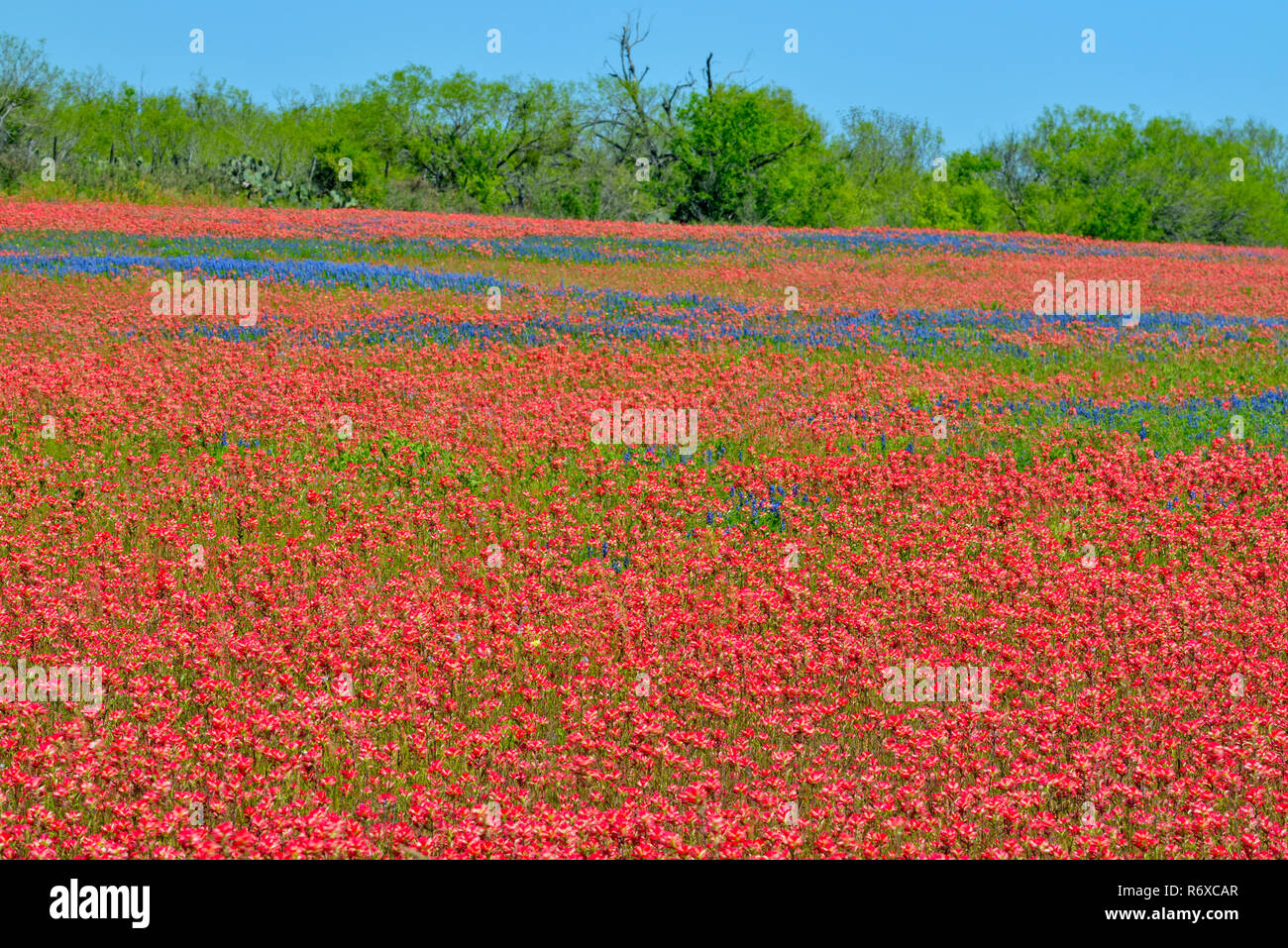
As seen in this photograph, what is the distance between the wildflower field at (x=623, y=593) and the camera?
18.4 ft

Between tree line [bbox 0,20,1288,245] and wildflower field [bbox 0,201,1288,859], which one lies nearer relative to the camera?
wildflower field [bbox 0,201,1288,859]

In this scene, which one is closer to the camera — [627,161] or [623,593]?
[623,593]

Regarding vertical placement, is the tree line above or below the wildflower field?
above

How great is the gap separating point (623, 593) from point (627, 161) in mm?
70692

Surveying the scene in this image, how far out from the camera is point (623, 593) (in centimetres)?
877

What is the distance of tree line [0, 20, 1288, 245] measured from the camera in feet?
203

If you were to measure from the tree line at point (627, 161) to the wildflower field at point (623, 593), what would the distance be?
1695 inches

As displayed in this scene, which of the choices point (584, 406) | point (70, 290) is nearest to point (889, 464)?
point (584, 406)

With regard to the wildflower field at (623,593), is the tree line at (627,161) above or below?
above

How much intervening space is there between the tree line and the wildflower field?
43.0 m

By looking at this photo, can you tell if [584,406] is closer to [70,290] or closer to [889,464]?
[889,464]

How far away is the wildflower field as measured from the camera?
5.59 meters

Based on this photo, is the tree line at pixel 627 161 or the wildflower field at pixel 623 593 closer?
the wildflower field at pixel 623 593
